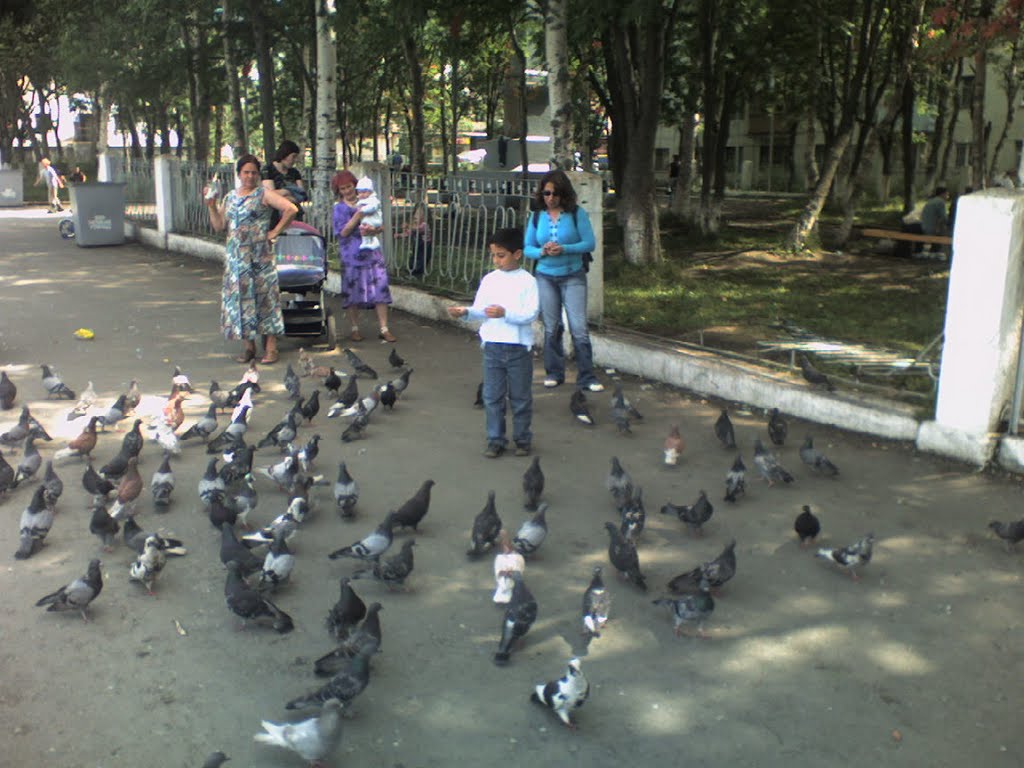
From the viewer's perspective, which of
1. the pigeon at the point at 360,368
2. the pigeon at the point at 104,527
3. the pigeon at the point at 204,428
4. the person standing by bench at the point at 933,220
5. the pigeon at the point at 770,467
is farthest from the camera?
the person standing by bench at the point at 933,220

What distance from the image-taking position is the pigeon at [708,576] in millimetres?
5203

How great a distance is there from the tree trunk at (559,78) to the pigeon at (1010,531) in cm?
771

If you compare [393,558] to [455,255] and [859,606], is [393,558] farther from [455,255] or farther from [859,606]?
[455,255]

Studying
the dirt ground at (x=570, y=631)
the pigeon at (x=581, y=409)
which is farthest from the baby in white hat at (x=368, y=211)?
the pigeon at (x=581, y=409)

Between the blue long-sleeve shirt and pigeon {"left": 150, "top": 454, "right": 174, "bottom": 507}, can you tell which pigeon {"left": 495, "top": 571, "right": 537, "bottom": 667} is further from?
the blue long-sleeve shirt

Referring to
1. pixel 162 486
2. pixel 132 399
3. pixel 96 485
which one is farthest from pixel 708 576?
pixel 132 399

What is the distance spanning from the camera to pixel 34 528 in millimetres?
5793

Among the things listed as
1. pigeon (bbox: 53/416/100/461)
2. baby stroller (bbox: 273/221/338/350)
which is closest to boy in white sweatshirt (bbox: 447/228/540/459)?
pigeon (bbox: 53/416/100/461)

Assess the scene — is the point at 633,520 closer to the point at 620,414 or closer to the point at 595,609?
the point at 595,609

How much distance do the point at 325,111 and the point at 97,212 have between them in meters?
6.49

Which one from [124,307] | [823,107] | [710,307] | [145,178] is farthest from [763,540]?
[823,107]

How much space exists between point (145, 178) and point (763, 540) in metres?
18.6

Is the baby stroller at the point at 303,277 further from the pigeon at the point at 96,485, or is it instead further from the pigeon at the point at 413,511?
the pigeon at the point at 413,511

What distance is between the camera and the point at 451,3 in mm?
15188
